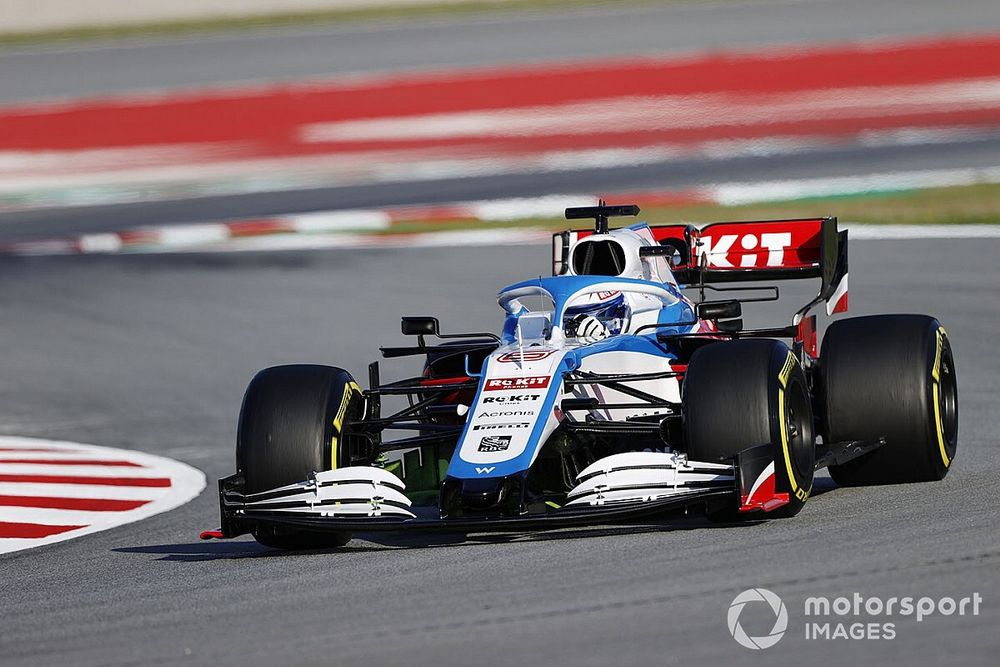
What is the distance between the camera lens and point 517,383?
7.70 meters

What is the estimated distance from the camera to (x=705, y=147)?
890 inches

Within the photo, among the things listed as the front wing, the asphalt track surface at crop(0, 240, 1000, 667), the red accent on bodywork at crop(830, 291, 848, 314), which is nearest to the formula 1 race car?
the front wing

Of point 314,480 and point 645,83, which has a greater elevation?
point 645,83

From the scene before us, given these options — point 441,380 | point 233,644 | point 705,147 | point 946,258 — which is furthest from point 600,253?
point 705,147

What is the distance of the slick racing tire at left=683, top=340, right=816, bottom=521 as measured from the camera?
7.23m

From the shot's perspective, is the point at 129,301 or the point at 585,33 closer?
the point at 129,301

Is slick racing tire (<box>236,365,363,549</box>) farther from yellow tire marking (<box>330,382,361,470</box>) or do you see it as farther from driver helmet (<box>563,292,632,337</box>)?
driver helmet (<box>563,292,632,337</box>)

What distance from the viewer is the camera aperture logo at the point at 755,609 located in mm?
5262

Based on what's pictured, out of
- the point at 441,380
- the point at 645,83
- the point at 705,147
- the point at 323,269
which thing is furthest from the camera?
the point at 645,83

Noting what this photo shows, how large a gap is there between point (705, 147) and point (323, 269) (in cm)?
683

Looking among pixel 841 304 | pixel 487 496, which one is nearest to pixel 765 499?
pixel 487 496

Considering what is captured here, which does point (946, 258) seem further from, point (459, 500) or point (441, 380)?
point (459, 500)

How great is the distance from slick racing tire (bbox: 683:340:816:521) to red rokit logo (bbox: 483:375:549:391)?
671mm

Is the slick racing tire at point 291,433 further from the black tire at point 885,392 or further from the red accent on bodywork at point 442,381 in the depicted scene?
the black tire at point 885,392
